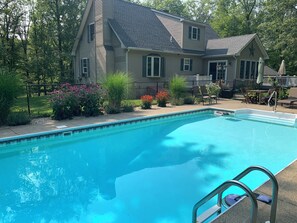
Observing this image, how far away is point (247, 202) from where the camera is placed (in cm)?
302

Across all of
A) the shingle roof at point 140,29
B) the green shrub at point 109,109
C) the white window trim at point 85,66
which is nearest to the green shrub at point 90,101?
the green shrub at point 109,109

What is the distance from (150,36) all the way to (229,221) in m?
17.3

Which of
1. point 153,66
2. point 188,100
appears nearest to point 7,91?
point 188,100

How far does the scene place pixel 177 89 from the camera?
13742mm

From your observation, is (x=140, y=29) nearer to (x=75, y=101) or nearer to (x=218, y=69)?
(x=218, y=69)

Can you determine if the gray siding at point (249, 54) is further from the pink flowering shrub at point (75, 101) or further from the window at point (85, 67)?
the pink flowering shrub at point (75, 101)

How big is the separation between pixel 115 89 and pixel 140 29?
381 inches

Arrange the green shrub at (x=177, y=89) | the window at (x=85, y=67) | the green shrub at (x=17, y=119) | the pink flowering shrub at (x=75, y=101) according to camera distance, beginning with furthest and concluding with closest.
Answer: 1. the window at (x=85, y=67)
2. the green shrub at (x=177, y=89)
3. the pink flowering shrub at (x=75, y=101)
4. the green shrub at (x=17, y=119)

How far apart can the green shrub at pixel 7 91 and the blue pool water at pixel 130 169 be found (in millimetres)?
2099

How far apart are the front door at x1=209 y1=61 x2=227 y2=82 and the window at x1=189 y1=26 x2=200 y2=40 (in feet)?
8.91

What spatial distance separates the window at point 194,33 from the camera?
19.9 meters

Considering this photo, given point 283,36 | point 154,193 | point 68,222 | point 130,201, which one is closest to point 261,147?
point 154,193

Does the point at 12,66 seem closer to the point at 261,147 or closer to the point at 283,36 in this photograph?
the point at 261,147

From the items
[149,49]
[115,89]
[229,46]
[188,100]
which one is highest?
[229,46]
